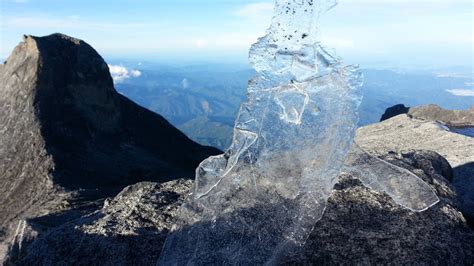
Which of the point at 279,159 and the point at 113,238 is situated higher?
the point at 279,159

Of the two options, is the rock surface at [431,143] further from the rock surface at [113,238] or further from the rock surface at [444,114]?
the rock surface at [444,114]

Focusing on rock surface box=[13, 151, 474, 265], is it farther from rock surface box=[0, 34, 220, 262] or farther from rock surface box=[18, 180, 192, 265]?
rock surface box=[0, 34, 220, 262]

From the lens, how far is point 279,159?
23.2 ft

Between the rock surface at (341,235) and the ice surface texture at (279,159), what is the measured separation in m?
0.39

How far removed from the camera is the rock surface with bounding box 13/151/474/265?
21.9 ft

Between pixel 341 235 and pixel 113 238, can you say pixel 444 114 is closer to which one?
pixel 341 235

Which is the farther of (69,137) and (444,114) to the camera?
(444,114)

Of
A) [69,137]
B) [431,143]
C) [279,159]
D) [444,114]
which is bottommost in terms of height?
[444,114]

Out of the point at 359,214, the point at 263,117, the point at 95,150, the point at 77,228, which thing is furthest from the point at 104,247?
the point at 95,150

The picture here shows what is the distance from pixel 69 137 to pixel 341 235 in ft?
72.3

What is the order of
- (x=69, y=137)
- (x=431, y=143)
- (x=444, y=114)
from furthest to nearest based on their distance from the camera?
(x=444, y=114), (x=69, y=137), (x=431, y=143)

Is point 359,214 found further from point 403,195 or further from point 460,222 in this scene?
point 460,222

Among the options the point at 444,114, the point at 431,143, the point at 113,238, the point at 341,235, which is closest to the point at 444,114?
the point at 444,114

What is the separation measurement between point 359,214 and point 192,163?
2554cm
